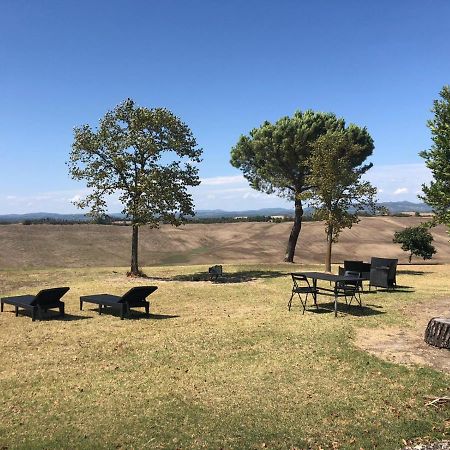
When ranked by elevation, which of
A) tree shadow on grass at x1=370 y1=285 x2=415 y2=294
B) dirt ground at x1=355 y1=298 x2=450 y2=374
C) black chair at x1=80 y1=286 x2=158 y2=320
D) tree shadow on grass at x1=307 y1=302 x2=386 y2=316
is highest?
black chair at x1=80 y1=286 x2=158 y2=320

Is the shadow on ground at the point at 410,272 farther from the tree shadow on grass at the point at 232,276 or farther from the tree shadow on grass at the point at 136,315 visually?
the tree shadow on grass at the point at 136,315

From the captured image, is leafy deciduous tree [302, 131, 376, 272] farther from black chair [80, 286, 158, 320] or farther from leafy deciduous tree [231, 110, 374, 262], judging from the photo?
black chair [80, 286, 158, 320]

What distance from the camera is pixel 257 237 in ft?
189

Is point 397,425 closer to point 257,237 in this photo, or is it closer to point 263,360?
point 263,360

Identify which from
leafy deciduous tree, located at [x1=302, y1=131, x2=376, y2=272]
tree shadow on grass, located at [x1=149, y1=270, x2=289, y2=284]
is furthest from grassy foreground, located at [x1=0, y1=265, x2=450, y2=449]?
leafy deciduous tree, located at [x1=302, y1=131, x2=376, y2=272]

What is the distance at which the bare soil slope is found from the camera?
42.8 meters

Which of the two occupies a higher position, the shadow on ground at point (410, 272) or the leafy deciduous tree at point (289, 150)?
the leafy deciduous tree at point (289, 150)

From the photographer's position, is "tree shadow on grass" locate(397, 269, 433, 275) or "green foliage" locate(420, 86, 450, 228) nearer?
"green foliage" locate(420, 86, 450, 228)

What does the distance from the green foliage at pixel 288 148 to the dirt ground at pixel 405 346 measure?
21539 mm

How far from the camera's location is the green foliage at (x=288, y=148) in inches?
1304

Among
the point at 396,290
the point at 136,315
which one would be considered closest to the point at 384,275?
the point at 396,290

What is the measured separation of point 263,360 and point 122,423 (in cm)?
355

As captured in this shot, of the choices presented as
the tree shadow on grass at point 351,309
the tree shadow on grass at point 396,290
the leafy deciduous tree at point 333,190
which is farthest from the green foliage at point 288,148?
the tree shadow on grass at point 351,309

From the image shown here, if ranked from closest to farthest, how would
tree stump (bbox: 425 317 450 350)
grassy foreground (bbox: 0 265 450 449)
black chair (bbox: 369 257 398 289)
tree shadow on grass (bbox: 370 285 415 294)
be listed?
grassy foreground (bbox: 0 265 450 449), tree stump (bbox: 425 317 450 350), tree shadow on grass (bbox: 370 285 415 294), black chair (bbox: 369 257 398 289)
